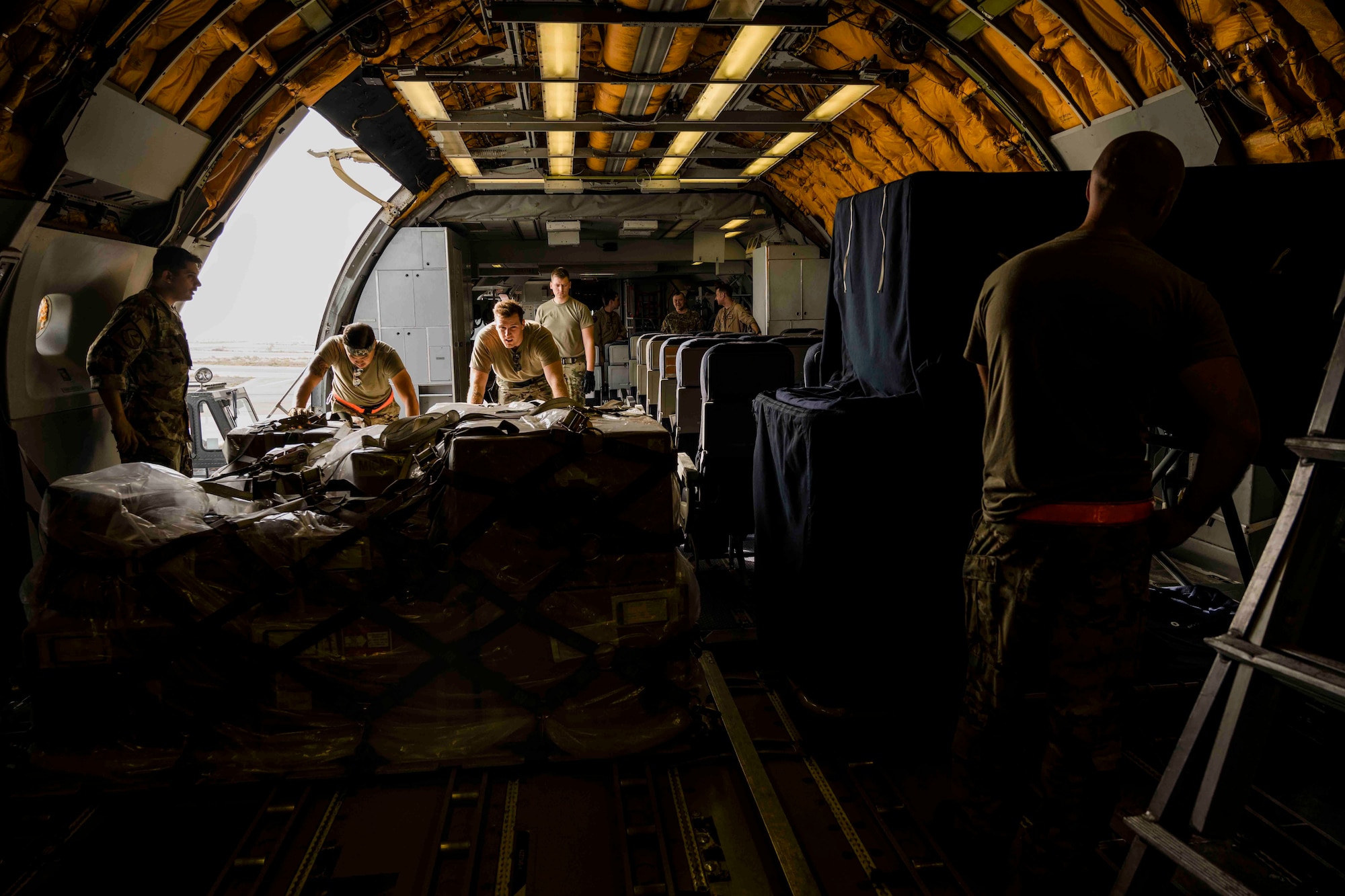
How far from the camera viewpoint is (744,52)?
622cm

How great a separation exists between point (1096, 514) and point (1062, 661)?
486mm

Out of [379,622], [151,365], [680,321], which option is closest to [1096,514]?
[379,622]

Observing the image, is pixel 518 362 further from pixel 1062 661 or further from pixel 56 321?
pixel 1062 661

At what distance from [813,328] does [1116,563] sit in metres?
10.5

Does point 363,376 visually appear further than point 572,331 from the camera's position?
No

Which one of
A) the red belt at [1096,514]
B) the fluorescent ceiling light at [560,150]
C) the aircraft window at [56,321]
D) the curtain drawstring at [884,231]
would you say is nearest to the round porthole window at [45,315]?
the aircraft window at [56,321]

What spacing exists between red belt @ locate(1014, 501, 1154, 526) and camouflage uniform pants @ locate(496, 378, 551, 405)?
521 cm

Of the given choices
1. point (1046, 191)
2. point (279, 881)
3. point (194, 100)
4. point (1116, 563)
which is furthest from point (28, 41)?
point (1116, 563)

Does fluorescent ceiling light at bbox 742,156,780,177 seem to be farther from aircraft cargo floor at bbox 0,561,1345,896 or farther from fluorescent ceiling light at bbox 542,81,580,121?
aircraft cargo floor at bbox 0,561,1345,896

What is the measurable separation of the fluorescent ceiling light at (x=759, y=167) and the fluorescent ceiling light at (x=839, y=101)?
186 cm

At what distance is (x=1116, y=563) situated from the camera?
224 cm

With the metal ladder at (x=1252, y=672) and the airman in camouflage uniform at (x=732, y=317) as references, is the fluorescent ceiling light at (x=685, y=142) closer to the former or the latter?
the airman in camouflage uniform at (x=732, y=317)

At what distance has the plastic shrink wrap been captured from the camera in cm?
285

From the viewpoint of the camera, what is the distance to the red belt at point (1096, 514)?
2.21m
